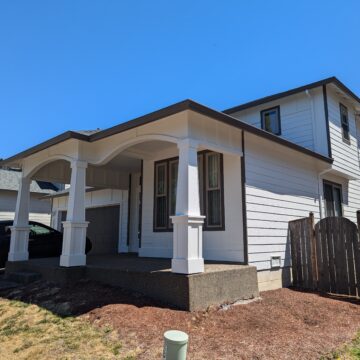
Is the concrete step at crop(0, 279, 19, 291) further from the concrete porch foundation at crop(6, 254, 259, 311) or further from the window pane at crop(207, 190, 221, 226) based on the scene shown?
the window pane at crop(207, 190, 221, 226)

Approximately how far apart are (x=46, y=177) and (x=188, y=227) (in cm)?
693

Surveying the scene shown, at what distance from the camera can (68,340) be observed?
14.0ft

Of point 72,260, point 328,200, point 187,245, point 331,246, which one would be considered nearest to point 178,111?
point 187,245

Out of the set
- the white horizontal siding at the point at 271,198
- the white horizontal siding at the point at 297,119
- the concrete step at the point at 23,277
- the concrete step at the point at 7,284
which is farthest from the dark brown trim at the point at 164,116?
the concrete step at the point at 7,284

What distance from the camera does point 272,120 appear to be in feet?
38.5

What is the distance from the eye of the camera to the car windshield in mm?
10289

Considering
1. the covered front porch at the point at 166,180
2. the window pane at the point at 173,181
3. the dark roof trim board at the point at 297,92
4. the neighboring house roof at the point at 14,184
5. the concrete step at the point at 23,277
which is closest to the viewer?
the covered front porch at the point at 166,180

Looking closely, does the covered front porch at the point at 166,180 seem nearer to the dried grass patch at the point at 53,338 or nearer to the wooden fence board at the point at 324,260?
the dried grass patch at the point at 53,338

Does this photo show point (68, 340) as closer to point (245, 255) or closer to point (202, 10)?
point (245, 255)

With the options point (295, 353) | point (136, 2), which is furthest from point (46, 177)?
point (295, 353)

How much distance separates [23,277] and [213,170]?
5.21 metres

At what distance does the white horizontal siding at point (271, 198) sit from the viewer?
733 centimetres

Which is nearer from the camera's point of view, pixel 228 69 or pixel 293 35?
pixel 293 35

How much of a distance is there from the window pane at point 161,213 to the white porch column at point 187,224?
3276 millimetres
